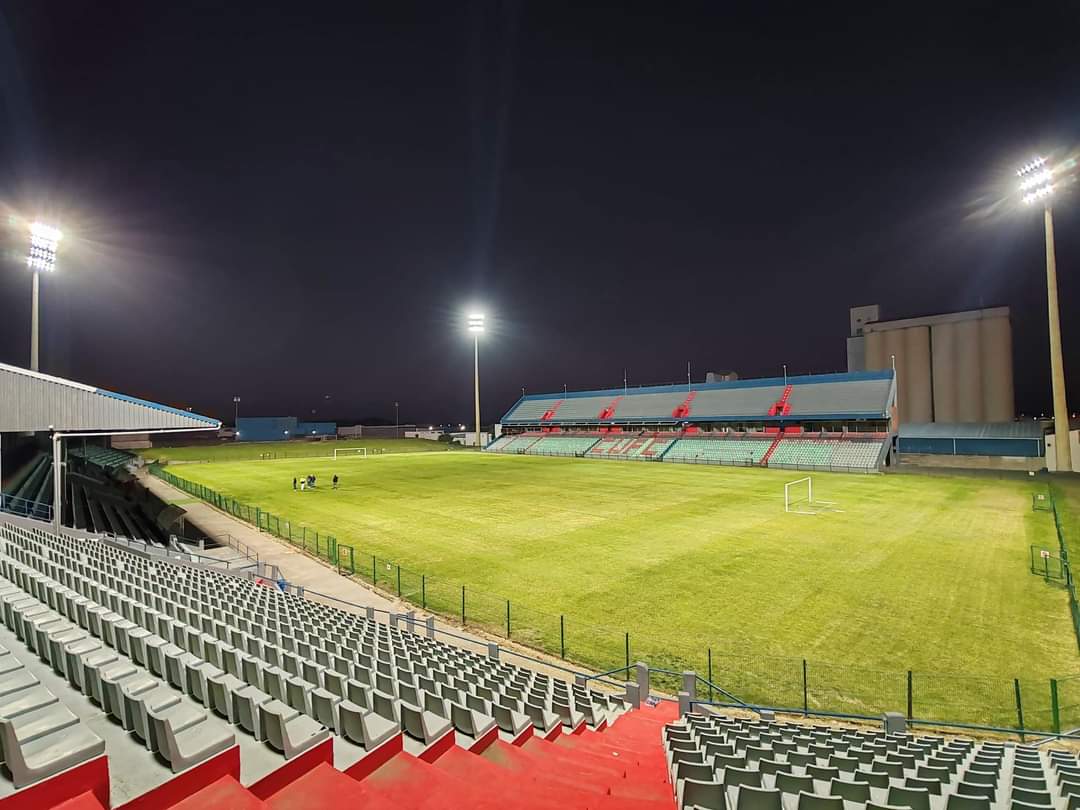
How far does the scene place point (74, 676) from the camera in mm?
4941

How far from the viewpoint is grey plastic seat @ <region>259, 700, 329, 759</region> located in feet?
13.0

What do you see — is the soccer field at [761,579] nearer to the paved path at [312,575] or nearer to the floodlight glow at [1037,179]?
the paved path at [312,575]

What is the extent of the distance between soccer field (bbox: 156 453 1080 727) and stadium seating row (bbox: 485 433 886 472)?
45.9 feet

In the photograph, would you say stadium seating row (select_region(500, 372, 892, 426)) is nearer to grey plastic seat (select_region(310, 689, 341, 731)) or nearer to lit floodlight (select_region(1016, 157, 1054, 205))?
lit floodlight (select_region(1016, 157, 1054, 205))

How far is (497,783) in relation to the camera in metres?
4.82

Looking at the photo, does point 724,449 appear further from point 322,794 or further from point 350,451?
point 322,794

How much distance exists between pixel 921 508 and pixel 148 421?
134 ft

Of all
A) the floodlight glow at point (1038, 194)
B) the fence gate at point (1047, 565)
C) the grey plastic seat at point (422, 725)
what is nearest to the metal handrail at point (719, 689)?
the grey plastic seat at point (422, 725)

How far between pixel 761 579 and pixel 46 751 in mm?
19153

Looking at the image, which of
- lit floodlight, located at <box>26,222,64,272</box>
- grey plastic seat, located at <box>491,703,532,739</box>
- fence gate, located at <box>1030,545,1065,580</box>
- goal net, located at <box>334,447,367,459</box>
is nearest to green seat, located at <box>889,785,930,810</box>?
grey plastic seat, located at <box>491,703,532,739</box>

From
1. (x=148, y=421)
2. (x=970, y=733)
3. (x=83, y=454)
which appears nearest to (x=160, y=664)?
(x=970, y=733)

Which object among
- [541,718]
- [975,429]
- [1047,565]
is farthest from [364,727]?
[975,429]

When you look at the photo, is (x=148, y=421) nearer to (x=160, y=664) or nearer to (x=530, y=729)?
(x=160, y=664)

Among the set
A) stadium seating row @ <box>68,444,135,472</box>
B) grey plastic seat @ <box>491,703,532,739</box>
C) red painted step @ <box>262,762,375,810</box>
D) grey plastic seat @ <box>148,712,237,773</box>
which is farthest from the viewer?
stadium seating row @ <box>68,444,135,472</box>
